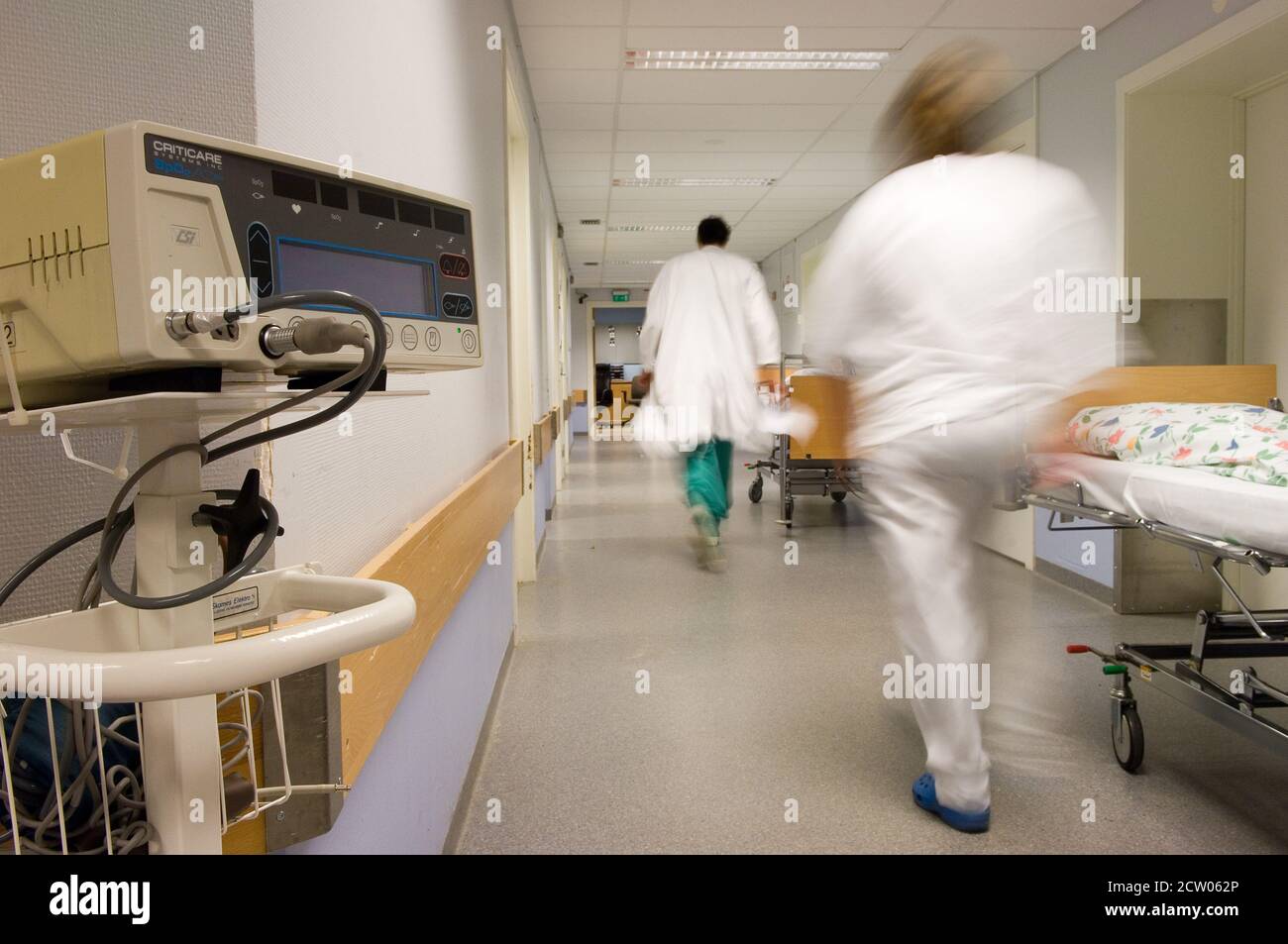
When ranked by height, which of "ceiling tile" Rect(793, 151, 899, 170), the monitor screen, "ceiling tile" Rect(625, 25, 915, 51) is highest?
"ceiling tile" Rect(793, 151, 899, 170)

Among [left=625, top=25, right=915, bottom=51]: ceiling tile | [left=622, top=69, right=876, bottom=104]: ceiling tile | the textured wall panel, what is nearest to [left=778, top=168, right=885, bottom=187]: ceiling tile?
[left=622, top=69, right=876, bottom=104]: ceiling tile

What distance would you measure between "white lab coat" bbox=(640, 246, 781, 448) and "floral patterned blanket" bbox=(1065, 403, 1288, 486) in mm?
1745

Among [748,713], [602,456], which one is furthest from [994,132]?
[602,456]

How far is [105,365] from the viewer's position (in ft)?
1.49

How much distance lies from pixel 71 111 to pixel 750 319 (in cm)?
358

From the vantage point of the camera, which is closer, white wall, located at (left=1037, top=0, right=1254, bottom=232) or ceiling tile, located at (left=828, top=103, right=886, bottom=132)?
white wall, located at (left=1037, top=0, right=1254, bottom=232)

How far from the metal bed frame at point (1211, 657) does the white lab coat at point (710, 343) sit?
2047mm

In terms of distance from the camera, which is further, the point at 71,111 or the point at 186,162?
the point at 71,111

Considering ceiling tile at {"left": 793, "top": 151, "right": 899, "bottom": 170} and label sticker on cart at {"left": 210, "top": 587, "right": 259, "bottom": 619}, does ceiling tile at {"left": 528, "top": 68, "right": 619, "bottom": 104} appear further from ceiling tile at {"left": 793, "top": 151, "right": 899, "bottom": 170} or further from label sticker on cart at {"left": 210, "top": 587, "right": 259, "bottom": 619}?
label sticker on cart at {"left": 210, "top": 587, "right": 259, "bottom": 619}

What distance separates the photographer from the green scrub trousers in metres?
4.14

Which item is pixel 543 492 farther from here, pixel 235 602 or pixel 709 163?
pixel 235 602
